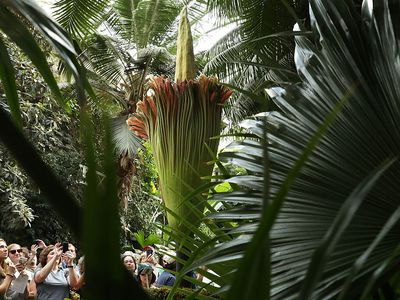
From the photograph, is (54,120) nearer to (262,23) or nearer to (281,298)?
(262,23)

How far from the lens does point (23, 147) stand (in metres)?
0.45

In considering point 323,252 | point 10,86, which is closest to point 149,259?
point 10,86

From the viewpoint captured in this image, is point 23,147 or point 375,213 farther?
point 375,213

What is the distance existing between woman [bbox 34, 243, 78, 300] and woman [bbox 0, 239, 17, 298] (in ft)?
1.06

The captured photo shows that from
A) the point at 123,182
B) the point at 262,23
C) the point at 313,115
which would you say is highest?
the point at 262,23

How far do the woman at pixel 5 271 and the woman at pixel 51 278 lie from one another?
1.06 ft

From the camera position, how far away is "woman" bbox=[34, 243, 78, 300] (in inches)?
187

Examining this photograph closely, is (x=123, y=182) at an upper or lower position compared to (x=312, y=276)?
upper

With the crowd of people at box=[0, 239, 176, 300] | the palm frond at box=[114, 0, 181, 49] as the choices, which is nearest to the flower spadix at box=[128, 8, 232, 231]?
the crowd of people at box=[0, 239, 176, 300]

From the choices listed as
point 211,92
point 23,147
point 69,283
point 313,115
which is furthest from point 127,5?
point 23,147

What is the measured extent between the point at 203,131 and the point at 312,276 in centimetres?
260

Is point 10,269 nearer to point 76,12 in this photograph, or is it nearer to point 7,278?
point 7,278

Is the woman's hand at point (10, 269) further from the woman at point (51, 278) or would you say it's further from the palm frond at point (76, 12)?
the palm frond at point (76, 12)

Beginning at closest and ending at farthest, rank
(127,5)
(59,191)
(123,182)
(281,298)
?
(59,191) → (281,298) → (123,182) → (127,5)
